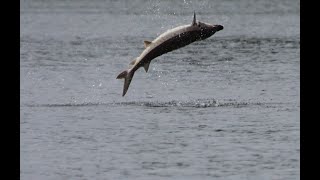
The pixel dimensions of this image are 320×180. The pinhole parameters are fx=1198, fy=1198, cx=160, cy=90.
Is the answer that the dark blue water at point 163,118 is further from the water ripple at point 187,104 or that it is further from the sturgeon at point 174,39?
the sturgeon at point 174,39

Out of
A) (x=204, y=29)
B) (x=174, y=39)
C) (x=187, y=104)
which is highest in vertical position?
(x=204, y=29)

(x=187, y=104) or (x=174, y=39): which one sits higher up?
(x=174, y=39)

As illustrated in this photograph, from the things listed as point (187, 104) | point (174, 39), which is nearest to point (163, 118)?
point (187, 104)

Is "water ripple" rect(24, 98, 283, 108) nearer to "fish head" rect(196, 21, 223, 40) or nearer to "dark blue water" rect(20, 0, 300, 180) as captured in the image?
"dark blue water" rect(20, 0, 300, 180)

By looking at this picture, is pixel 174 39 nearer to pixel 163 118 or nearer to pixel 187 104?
pixel 163 118

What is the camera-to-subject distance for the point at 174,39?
72.5 feet

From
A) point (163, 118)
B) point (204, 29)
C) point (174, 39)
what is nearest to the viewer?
point (204, 29)

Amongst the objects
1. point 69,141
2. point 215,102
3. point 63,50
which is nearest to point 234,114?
point 215,102

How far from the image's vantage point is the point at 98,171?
A: 18.9 metres

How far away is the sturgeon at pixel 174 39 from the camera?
21.8 m

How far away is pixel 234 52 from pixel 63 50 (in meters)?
7.42

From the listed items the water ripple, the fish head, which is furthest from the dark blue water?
the fish head

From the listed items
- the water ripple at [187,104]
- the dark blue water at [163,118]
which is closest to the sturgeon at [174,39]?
the dark blue water at [163,118]
